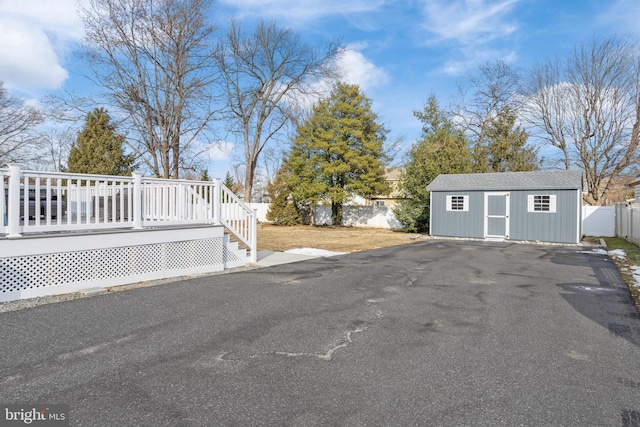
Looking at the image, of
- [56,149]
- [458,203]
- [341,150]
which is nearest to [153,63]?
[341,150]

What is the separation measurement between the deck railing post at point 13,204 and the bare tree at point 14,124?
66.5 ft

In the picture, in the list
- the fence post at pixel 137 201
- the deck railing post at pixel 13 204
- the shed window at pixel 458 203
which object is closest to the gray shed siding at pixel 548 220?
the shed window at pixel 458 203

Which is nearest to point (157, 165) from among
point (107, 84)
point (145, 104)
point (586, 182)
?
point (145, 104)

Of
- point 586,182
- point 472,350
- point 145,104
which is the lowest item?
point 472,350

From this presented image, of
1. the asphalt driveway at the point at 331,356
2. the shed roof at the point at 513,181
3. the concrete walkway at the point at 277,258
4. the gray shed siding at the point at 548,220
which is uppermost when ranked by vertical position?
the shed roof at the point at 513,181

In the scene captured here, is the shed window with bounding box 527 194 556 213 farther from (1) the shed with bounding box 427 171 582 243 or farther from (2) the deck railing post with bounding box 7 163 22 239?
(2) the deck railing post with bounding box 7 163 22 239

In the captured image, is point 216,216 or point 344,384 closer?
point 344,384

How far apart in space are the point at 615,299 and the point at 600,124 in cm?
2569

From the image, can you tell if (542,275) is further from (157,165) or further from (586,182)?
(586,182)

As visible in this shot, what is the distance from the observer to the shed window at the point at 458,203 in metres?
15.7

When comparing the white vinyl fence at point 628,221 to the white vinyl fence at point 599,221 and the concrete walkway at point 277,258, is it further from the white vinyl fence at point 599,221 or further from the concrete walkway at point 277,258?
the concrete walkway at point 277,258

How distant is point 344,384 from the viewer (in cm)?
270

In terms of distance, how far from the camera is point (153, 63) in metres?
16.5

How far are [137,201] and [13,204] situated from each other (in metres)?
1.73
